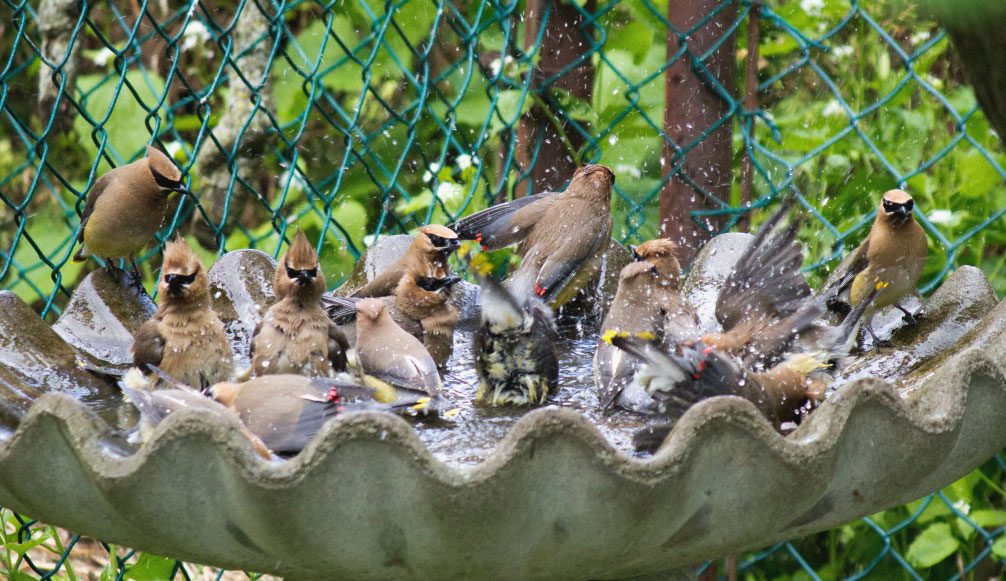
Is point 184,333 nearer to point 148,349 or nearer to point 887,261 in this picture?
point 148,349

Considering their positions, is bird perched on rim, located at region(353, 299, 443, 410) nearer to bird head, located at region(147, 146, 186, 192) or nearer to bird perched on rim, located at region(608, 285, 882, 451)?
bird perched on rim, located at region(608, 285, 882, 451)

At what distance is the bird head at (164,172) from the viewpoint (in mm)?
4145

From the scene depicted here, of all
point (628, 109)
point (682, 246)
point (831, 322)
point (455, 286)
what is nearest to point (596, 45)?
point (628, 109)

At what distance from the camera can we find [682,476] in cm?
217

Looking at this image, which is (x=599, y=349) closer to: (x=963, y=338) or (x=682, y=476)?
(x=963, y=338)

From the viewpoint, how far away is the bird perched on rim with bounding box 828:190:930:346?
11.9 feet

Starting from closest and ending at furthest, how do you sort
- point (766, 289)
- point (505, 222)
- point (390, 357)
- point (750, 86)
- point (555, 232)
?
point (390, 357) < point (766, 289) < point (555, 232) < point (505, 222) < point (750, 86)

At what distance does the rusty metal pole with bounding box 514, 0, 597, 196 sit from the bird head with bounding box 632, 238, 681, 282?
A: 3.74ft

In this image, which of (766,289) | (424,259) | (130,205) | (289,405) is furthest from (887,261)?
(130,205)

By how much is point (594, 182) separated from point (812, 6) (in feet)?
4.70

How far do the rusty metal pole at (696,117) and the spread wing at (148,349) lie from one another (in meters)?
1.92

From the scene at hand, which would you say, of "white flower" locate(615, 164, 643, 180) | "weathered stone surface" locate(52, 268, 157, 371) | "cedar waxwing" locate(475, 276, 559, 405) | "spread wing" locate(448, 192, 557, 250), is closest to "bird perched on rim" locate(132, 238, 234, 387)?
"weathered stone surface" locate(52, 268, 157, 371)

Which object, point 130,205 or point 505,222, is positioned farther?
point 505,222

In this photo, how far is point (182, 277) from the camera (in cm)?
323
